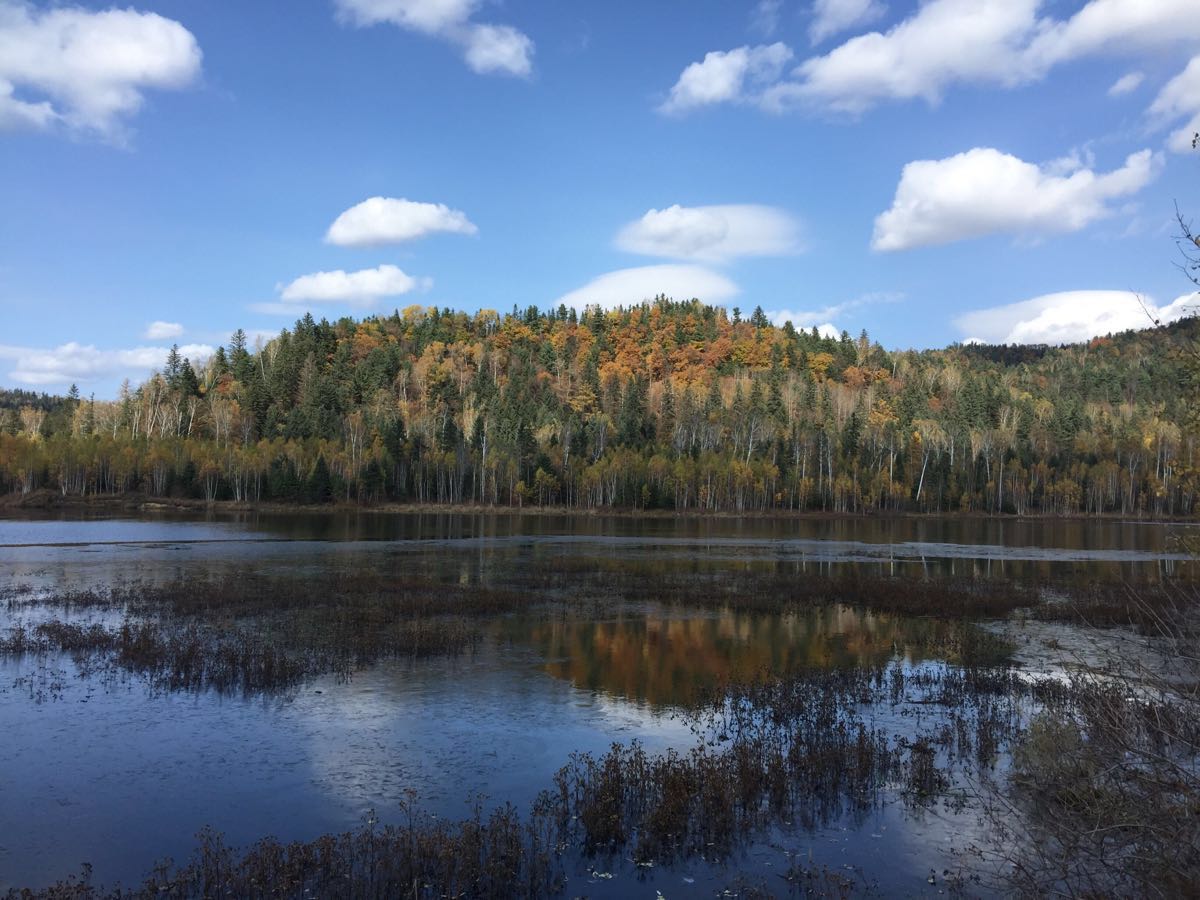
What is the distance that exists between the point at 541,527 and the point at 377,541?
32437 mm

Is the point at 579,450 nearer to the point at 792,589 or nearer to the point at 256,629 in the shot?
the point at 792,589

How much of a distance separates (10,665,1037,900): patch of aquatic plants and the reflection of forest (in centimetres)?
319

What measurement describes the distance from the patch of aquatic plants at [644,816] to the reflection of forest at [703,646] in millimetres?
3186

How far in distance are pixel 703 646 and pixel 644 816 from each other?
47.5 ft

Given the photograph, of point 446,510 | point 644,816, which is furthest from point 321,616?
point 446,510

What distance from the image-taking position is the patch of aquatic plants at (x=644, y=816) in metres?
11.3

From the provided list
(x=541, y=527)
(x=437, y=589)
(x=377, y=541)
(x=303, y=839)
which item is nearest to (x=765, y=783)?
(x=303, y=839)

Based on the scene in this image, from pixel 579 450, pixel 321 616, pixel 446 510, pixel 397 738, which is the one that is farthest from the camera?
pixel 579 450

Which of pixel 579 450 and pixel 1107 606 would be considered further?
pixel 579 450

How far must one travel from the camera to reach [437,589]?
39.3 meters

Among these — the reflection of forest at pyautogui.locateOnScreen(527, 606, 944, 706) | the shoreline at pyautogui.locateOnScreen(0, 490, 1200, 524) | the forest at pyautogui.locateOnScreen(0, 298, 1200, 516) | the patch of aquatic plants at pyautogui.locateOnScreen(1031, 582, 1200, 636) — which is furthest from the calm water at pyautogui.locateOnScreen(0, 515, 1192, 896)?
the forest at pyautogui.locateOnScreen(0, 298, 1200, 516)

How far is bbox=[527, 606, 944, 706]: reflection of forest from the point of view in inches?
913

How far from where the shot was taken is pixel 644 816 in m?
13.6

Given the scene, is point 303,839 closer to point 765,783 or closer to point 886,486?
point 765,783
